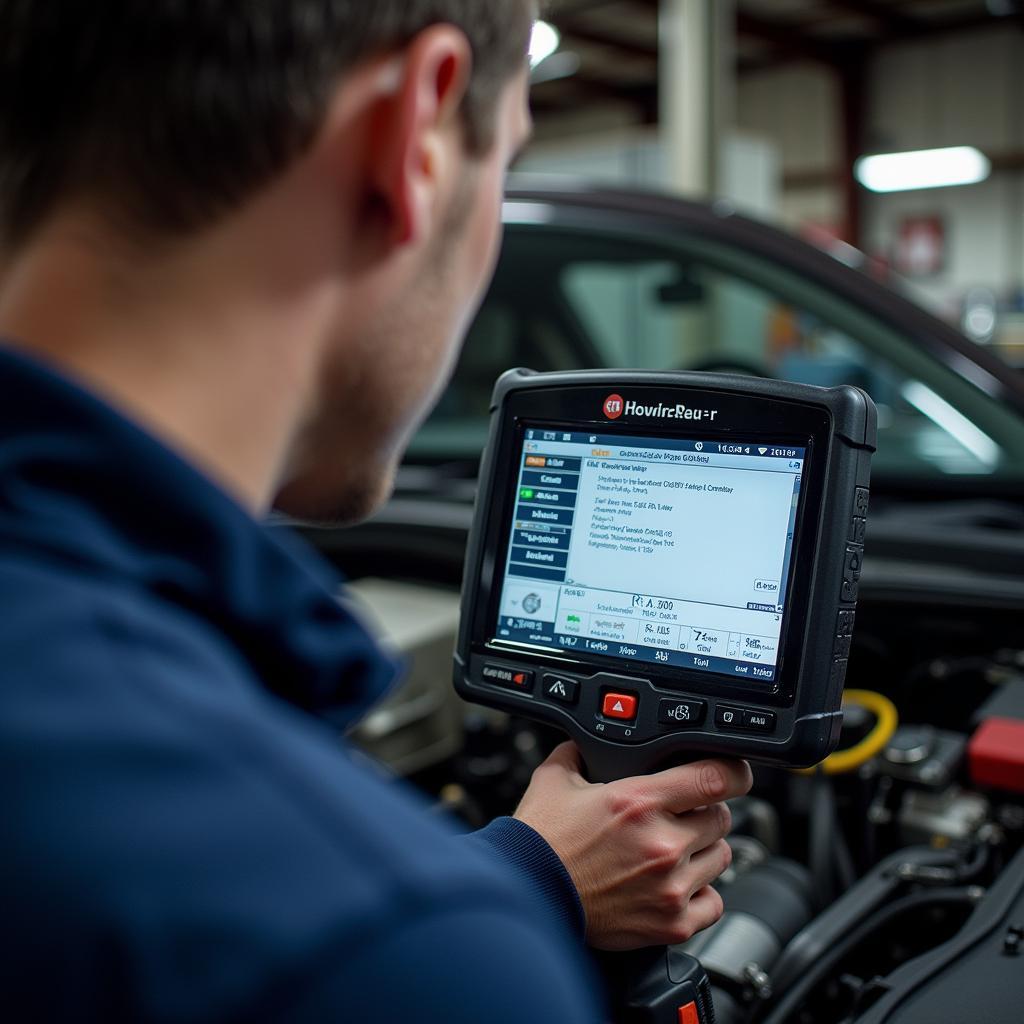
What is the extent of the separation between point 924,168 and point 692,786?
1262cm

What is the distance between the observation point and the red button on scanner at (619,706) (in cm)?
98

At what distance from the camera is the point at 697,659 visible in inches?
38.5

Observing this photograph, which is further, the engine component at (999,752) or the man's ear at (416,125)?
the engine component at (999,752)

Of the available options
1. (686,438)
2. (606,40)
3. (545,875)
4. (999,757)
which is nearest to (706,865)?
(545,875)

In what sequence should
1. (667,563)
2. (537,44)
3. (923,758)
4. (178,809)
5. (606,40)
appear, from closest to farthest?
(178,809), (537,44), (667,563), (923,758), (606,40)

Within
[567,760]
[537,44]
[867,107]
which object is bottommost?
[567,760]

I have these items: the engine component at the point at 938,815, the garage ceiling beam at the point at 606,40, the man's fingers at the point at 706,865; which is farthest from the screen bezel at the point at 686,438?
the garage ceiling beam at the point at 606,40

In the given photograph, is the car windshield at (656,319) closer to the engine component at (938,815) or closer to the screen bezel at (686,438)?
the screen bezel at (686,438)

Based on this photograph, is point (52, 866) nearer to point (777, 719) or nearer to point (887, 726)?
point (777, 719)

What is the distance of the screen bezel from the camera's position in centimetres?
93

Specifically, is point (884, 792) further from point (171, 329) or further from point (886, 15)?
point (886, 15)

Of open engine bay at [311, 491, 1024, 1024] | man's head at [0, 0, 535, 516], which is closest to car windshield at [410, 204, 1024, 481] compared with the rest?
open engine bay at [311, 491, 1024, 1024]

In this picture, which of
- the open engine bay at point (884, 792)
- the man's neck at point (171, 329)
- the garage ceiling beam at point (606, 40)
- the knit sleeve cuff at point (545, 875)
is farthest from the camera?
the garage ceiling beam at point (606, 40)

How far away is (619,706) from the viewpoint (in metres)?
0.99
